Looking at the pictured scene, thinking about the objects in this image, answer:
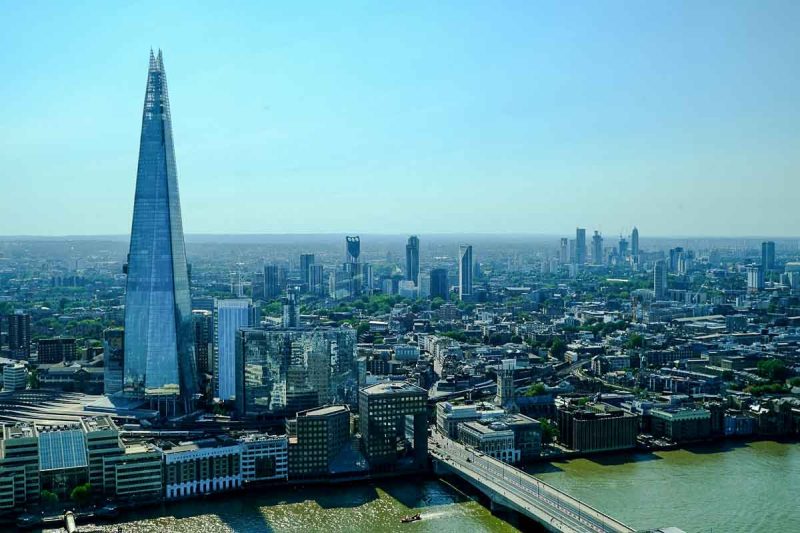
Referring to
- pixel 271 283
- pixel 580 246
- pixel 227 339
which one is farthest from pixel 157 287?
pixel 580 246

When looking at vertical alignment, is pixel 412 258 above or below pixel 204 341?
above

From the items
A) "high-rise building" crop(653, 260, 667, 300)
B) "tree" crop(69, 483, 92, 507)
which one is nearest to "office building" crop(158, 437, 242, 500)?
"tree" crop(69, 483, 92, 507)

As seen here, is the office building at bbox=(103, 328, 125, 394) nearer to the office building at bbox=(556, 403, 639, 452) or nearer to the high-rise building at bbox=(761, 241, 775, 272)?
the office building at bbox=(556, 403, 639, 452)

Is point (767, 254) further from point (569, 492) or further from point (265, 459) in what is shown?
point (265, 459)

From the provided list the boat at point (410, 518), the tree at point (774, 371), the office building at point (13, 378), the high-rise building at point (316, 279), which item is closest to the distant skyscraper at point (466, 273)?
the high-rise building at point (316, 279)

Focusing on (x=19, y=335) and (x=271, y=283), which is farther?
(x=271, y=283)

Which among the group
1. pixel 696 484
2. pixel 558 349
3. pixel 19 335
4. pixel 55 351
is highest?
pixel 19 335

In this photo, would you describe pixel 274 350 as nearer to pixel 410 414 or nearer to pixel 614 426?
pixel 410 414
